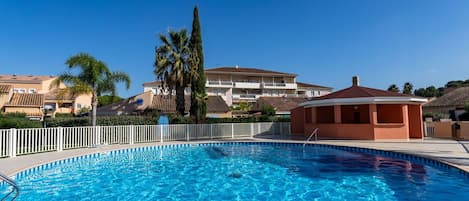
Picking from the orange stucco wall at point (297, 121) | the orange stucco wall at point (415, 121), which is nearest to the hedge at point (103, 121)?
the orange stucco wall at point (297, 121)

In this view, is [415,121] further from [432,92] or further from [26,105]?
[432,92]

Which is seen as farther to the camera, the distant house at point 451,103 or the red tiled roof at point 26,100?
the red tiled roof at point 26,100

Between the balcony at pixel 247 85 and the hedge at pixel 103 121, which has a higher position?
the balcony at pixel 247 85

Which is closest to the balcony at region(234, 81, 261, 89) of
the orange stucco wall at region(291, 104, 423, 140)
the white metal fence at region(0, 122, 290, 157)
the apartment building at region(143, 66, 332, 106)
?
the apartment building at region(143, 66, 332, 106)

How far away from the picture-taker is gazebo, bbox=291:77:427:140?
1714 cm

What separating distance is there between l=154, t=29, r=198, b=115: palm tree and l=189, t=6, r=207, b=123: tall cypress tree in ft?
2.30

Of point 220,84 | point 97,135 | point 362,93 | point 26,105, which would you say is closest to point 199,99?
point 97,135

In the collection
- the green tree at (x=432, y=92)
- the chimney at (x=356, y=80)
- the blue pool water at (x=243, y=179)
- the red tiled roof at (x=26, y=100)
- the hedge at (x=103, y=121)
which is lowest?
the blue pool water at (x=243, y=179)

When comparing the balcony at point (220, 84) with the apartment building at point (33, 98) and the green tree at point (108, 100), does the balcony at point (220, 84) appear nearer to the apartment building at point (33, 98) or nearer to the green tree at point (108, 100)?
the green tree at point (108, 100)

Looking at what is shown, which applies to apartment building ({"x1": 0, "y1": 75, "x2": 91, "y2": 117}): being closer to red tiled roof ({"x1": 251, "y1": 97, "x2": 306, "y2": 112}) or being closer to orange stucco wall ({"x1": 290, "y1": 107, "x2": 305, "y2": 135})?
orange stucco wall ({"x1": 290, "y1": 107, "x2": 305, "y2": 135})

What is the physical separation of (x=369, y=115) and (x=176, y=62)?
1496 cm

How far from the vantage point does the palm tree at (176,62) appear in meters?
20.8

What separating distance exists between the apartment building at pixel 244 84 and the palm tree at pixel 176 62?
971 inches

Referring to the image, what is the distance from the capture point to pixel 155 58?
821 inches
